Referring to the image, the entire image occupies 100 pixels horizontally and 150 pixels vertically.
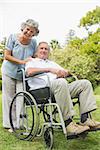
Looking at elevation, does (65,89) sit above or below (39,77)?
below

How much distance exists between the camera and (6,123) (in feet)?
11.5

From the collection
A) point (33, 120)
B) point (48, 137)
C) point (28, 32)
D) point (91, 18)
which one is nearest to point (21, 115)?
point (33, 120)

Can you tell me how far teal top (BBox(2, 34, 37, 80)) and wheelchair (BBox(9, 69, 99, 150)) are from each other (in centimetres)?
26

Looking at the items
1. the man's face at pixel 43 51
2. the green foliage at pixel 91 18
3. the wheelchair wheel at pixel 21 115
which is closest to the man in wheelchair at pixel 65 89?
the man's face at pixel 43 51

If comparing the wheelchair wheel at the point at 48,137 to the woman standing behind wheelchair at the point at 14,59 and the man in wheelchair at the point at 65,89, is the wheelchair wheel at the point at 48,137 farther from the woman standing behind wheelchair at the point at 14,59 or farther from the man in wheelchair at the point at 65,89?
the woman standing behind wheelchair at the point at 14,59

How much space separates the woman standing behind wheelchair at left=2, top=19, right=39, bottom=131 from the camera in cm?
332

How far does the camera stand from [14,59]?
10.9ft

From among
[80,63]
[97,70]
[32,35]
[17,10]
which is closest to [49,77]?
[32,35]

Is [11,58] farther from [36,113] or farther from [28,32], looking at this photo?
[36,113]

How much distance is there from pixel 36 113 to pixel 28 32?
2.59 ft

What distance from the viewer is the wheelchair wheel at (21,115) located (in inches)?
118

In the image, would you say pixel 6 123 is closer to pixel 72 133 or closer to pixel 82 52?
pixel 72 133

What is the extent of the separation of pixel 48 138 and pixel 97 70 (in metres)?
13.5

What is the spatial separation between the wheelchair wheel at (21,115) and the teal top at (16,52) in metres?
0.26
